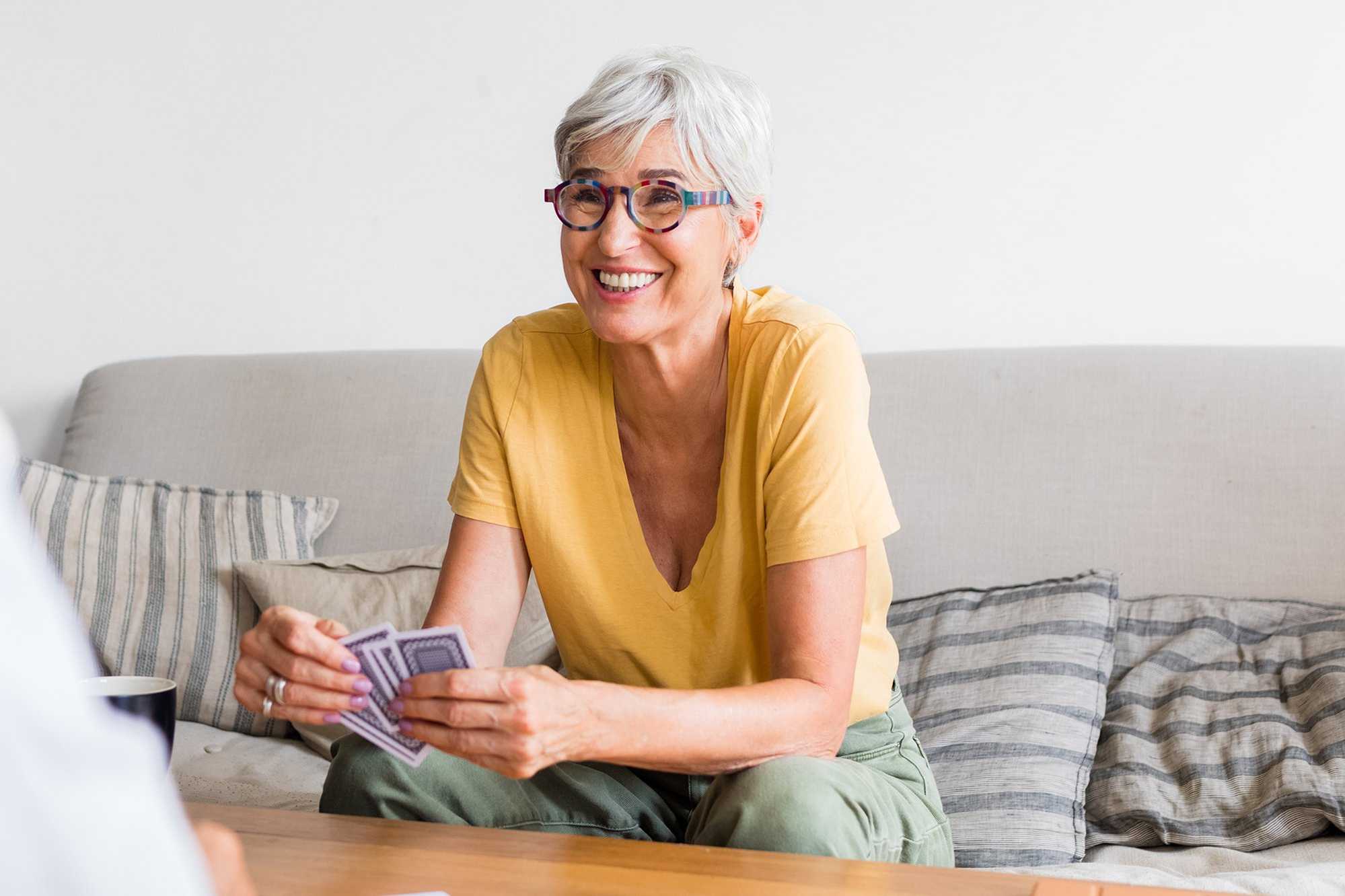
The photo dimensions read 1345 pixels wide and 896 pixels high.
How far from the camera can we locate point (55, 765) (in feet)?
1.11

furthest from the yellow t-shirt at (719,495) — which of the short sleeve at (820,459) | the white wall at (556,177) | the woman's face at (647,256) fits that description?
the white wall at (556,177)

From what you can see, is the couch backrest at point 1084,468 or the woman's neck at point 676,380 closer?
the woman's neck at point 676,380

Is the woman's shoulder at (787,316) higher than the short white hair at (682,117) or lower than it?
lower

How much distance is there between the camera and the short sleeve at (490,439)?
1.54 meters

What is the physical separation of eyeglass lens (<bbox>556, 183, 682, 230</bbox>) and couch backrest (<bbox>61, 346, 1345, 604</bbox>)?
941mm

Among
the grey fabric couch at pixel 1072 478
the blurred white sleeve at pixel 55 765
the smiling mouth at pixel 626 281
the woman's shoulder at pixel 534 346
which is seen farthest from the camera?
the grey fabric couch at pixel 1072 478

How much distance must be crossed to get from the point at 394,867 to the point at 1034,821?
1.00 m

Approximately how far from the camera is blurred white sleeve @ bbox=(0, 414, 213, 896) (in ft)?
1.09

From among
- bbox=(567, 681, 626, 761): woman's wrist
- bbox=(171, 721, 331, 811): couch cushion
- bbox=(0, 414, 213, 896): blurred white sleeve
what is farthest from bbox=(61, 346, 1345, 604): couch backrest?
bbox=(0, 414, 213, 896): blurred white sleeve

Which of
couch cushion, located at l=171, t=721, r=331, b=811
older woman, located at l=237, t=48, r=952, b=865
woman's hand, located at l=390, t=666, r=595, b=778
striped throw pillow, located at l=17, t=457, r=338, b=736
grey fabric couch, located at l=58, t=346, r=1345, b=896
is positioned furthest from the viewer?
striped throw pillow, located at l=17, t=457, r=338, b=736

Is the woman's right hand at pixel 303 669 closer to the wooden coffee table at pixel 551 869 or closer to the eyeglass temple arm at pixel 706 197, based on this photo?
the wooden coffee table at pixel 551 869

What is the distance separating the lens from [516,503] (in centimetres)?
155

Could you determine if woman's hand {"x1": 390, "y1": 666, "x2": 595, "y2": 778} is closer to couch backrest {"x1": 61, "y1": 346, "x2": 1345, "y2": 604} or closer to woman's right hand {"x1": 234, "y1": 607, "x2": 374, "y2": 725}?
woman's right hand {"x1": 234, "y1": 607, "x2": 374, "y2": 725}

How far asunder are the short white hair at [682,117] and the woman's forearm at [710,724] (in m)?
0.57
